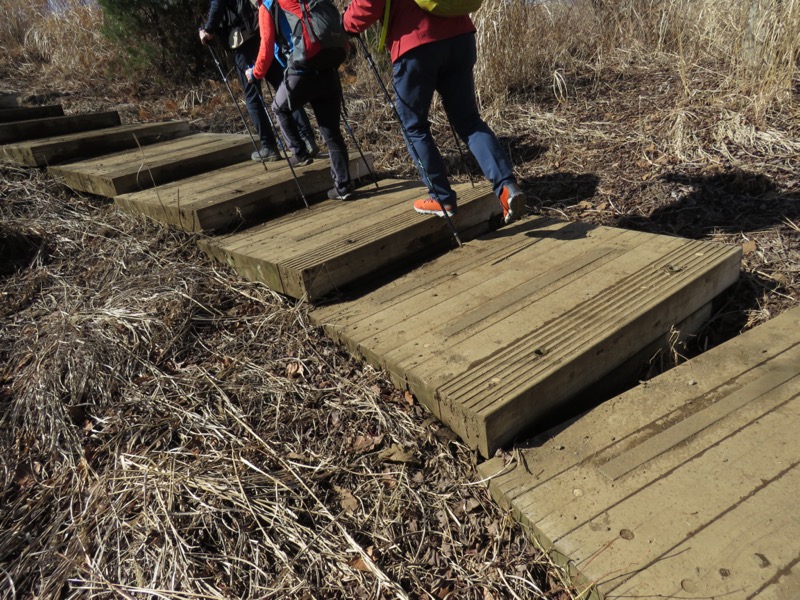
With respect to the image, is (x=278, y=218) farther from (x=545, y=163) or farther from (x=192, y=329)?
(x=545, y=163)

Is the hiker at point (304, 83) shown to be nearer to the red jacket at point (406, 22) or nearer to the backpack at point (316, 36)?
the backpack at point (316, 36)

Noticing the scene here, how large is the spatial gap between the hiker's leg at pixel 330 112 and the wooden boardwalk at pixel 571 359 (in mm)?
333

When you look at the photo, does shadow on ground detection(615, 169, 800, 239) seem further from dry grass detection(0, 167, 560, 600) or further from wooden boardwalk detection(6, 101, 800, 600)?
dry grass detection(0, 167, 560, 600)

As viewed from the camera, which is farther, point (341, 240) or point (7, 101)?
point (7, 101)

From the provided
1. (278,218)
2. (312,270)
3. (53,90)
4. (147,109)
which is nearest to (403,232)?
(312,270)

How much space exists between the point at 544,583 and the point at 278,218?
3.04 meters

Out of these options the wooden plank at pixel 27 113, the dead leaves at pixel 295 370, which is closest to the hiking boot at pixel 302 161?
the dead leaves at pixel 295 370

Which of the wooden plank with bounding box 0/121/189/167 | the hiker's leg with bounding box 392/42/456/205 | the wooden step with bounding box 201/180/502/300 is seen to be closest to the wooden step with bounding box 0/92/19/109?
the wooden plank with bounding box 0/121/189/167

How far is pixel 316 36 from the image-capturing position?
3537 millimetres

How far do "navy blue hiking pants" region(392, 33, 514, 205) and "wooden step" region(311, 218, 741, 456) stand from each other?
46cm

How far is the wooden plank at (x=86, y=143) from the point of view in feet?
16.7

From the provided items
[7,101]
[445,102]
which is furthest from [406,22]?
[7,101]

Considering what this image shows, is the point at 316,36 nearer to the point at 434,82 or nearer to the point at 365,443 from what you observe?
the point at 434,82

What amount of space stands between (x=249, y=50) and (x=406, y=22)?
242 centimetres
